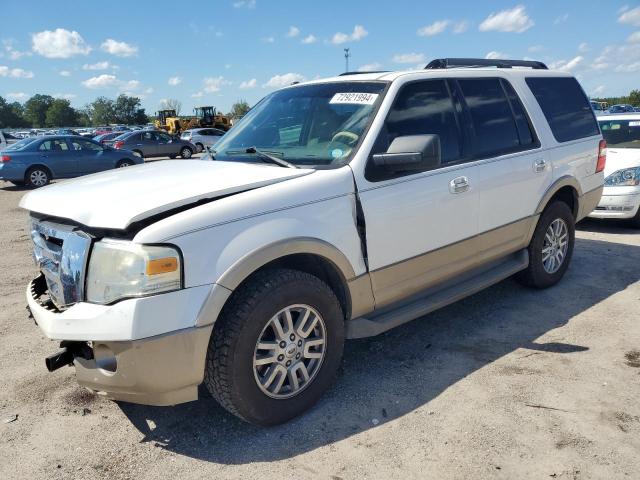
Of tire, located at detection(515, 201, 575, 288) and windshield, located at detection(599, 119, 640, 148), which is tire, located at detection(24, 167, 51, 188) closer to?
windshield, located at detection(599, 119, 640, 148)

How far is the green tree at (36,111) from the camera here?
114m

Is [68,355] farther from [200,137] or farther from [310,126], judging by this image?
[200,137]

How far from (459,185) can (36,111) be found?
132m

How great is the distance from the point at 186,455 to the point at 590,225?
710 cm

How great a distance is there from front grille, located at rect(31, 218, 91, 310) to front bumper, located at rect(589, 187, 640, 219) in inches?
265

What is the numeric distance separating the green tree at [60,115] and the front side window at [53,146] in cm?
10642

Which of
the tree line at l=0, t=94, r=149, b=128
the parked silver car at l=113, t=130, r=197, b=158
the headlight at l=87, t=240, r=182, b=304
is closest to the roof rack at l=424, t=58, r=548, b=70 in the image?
the headlight at l=87, t=240, r=182, b=304

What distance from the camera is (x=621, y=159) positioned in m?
7.30

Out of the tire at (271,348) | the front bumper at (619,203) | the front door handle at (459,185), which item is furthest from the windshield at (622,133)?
the tire at (271,348)

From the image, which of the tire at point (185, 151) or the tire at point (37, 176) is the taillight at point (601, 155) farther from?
the tire at point (185, 151)

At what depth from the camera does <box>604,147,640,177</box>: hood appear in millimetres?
7135

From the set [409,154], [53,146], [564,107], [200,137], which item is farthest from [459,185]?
[200,137]

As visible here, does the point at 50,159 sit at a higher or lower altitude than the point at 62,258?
higher

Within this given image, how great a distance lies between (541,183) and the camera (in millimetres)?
4480
